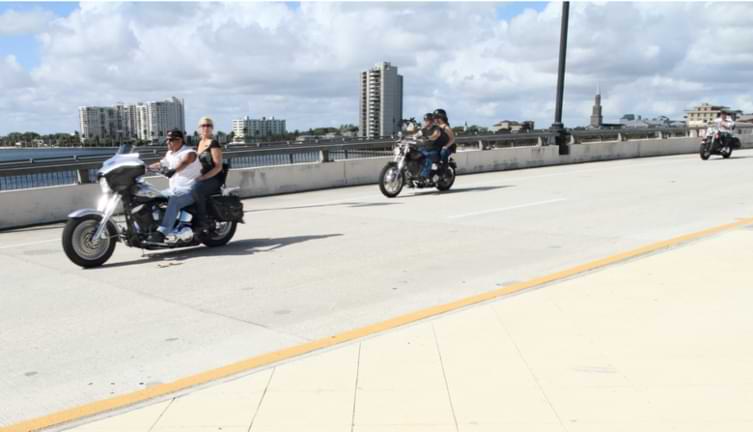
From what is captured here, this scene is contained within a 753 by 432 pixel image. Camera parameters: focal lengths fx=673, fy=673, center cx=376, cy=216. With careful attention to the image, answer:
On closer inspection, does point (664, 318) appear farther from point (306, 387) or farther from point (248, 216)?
point (248, 216)

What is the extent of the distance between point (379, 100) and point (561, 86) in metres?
7.90

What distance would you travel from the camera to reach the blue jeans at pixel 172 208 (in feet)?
28.1

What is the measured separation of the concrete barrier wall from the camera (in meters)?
12.5

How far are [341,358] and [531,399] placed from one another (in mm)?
1340

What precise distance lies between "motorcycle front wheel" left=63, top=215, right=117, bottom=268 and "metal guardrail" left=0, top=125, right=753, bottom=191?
548 cm

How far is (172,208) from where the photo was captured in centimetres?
864

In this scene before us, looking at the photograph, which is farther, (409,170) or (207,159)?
(409,170)

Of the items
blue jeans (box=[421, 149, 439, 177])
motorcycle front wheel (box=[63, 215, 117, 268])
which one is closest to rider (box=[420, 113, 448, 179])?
blue jeans (box=[421, 149, 439, 177])

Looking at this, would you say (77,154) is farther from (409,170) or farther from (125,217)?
(409,170)

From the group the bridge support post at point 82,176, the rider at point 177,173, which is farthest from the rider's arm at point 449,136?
the rider at point 177,173

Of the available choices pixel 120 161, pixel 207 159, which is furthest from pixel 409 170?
pixel 120 161

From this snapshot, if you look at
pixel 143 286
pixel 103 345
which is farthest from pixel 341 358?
pixel 143 286

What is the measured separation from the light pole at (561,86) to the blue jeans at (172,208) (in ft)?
59.9

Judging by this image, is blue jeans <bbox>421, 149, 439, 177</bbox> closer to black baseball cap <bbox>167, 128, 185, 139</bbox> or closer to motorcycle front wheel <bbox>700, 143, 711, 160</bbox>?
black baseball cap <bbox>167, 128, 185, 139</bbox>
